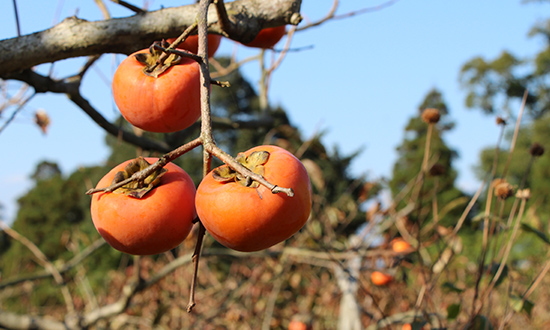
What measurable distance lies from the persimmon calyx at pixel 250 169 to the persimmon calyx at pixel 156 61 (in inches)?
9.2

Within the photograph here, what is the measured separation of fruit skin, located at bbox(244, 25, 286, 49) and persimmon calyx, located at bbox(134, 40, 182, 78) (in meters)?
0.45

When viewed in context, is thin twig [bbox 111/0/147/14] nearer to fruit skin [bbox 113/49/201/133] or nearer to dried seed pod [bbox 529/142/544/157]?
fruit skin [bbox 113/49/201/133]

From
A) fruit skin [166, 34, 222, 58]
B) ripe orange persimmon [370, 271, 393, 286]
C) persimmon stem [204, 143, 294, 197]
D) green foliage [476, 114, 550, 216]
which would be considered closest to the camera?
persimmon stem [204, 143, 294, 197]

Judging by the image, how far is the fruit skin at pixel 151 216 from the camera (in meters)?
0.66

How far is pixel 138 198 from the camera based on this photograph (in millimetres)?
665

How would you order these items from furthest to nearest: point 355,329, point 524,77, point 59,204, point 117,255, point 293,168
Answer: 1. point 524,77
2. point 59,204
3. point 117,255
4. point 355,329
5. point 293,168

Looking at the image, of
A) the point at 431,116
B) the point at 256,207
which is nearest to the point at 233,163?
the point at 256,207

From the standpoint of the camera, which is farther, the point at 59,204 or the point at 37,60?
the point at 59,204

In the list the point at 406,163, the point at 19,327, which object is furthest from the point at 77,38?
the point at 406,163

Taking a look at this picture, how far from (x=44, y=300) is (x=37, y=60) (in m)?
9.43

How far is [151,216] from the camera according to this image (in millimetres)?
655

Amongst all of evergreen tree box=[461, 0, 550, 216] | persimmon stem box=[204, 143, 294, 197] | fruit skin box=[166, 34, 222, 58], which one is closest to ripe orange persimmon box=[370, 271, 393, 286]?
fruit skin box=[166, 34, 222, 58]

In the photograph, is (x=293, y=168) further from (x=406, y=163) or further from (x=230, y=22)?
(x=406, y=163)

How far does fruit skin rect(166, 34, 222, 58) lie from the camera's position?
97cm
